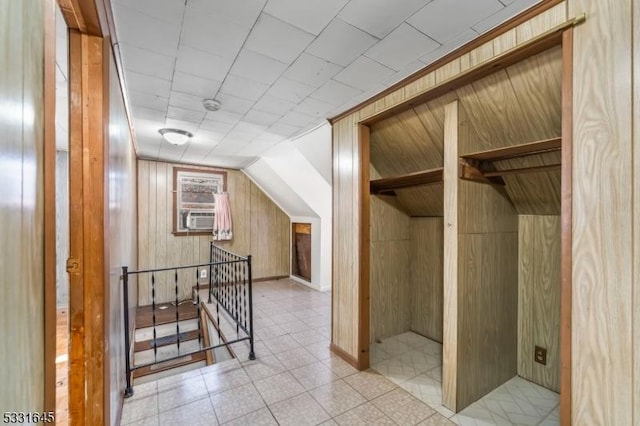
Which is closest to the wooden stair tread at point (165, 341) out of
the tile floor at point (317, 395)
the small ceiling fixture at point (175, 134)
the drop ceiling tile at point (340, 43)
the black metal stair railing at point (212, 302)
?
the black metal stair railing at point (212, 302)

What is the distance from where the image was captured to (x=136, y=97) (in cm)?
229

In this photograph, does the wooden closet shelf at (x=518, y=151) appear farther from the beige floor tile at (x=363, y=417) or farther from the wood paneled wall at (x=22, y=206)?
the wood paneled wall at (x=22, y=206)

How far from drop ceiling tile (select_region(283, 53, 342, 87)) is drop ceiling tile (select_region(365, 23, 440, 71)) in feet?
0.91

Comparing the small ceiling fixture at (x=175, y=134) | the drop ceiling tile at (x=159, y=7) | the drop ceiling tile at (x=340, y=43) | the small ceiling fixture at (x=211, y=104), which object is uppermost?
the drop ceiling tile at (x=159, y=7)

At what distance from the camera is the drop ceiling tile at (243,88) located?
2.03 meters

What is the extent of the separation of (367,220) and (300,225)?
11.0 ft

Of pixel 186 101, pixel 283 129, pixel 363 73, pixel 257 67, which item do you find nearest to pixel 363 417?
pixel 363 73

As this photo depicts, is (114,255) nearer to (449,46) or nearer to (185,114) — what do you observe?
(185,114)

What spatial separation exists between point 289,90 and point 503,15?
140 cm

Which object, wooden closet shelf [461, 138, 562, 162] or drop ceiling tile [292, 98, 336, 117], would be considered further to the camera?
drop ceiling tile [292, 98, 336, 117]

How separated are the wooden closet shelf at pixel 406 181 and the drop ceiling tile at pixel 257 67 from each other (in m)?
1.26

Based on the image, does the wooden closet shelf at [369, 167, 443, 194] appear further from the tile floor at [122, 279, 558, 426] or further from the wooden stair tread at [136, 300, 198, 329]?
the wooden stair tread at [136, 300, 198, 329]

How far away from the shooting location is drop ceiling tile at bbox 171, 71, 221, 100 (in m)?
1.98

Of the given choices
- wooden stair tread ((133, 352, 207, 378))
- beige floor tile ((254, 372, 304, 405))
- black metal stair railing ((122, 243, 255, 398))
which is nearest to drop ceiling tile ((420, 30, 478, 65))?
black metal stair railing ((122, 243, 255, 398))
